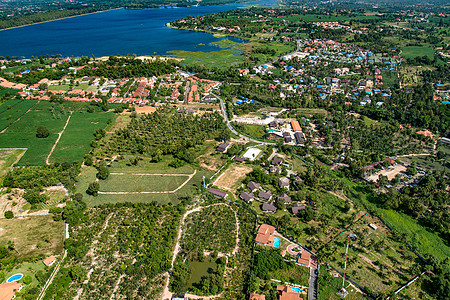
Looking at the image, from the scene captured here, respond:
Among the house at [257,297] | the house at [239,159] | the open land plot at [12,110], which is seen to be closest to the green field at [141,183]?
the house at [239,159]

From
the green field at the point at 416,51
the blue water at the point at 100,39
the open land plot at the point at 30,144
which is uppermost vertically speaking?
the blue water at the point at 100,39

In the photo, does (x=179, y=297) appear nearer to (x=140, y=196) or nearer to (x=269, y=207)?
(x=269, y=207)

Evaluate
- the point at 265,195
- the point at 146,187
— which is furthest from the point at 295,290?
the point at 146,187

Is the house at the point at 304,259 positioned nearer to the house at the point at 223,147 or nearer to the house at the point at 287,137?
the house at the point at 223,147

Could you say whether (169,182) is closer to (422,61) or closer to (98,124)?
(98,124)

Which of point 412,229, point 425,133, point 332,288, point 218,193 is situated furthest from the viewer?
point 425,133

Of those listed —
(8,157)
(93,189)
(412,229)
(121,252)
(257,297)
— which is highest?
(8,157)
